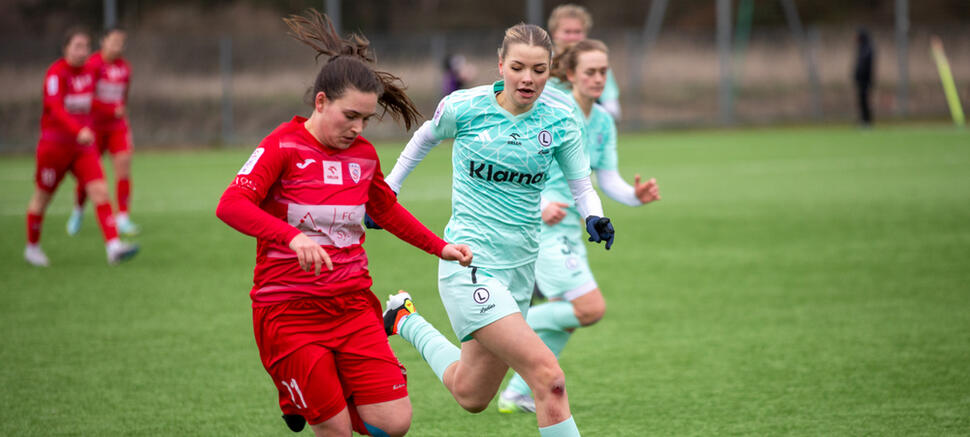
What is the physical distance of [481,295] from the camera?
4289 millimetres

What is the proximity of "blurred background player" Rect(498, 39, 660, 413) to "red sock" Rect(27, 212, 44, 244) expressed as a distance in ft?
20.1

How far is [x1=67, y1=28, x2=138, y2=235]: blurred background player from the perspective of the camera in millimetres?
11812

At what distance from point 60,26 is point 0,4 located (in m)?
1.95

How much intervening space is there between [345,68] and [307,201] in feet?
1.70

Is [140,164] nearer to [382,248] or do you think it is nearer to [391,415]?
[382,248]

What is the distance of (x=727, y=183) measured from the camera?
16125mm

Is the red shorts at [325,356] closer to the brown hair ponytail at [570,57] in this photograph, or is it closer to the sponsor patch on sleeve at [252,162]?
the sponsor patch on sleeve at [252,162]

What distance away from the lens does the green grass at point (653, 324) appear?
5254mm

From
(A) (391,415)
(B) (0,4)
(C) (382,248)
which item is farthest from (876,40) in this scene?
(A) (391,415)

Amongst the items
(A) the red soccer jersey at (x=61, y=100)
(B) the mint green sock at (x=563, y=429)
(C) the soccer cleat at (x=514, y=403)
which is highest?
(B) the mint green sock at (x=563, y=429)

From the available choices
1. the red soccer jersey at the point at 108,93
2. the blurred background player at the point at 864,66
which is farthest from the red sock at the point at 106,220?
the blurred background player at the point at 864,66

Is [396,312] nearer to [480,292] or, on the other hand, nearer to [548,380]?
[480,292]

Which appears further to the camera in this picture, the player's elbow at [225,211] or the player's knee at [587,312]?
the player's knee at [587,312]

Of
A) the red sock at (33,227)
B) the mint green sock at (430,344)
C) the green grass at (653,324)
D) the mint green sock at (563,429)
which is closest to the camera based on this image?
the mint green sock at (563,429)
